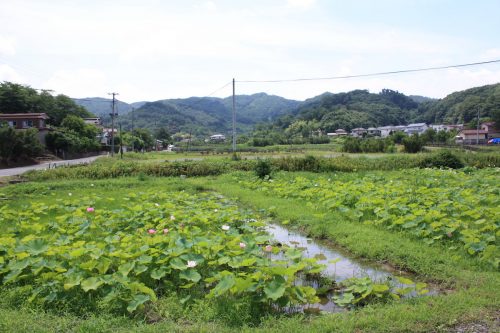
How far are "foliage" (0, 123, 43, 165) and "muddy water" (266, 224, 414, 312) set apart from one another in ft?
105

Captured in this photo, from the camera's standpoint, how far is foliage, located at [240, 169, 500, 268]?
6535 millimetres

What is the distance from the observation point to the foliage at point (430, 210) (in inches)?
257

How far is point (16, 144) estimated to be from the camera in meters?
33.8

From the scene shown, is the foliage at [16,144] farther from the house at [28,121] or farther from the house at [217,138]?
the house at [217,138]

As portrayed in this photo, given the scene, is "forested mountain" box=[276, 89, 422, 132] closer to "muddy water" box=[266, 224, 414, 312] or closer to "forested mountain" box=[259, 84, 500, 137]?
"forested mountain" box=[259, 84, 500, 137]

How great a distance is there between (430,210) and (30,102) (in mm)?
62243

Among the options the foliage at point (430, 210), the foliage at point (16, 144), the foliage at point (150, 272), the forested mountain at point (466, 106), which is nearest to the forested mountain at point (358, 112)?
the forested mountain at point (466, 106)

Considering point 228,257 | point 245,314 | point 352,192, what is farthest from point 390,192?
point 245,314

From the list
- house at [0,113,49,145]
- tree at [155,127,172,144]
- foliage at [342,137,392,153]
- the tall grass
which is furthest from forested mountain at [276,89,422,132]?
the tall grass

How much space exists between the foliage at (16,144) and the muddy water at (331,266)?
3190 cm

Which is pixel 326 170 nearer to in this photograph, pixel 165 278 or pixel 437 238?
pixel 437 238

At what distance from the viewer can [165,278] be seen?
514 cm

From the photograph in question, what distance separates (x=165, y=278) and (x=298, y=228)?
171 inches

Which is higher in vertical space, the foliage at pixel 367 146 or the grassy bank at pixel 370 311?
the foliage at pixel 367 146
